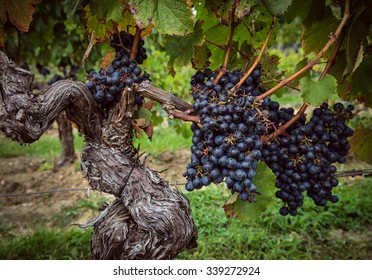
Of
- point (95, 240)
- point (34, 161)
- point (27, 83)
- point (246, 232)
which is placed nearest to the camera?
point (27, 83)

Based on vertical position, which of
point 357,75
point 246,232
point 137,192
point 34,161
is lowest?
point 34,161

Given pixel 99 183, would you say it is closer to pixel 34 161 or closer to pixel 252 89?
pixel 252 89

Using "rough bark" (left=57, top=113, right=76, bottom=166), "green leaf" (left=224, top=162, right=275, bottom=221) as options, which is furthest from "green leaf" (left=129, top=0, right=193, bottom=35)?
"rough bark" (left=57, top=113, right=76, bottom=166)

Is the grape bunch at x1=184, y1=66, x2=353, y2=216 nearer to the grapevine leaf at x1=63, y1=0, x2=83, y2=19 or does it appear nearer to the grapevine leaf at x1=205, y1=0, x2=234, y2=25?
the grapevine leaf at x1=205, y1=0, x2=234, y2=25

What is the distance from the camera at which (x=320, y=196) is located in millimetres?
1912

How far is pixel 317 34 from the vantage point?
2.25 meters

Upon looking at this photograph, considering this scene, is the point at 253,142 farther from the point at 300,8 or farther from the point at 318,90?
the point at 300,8

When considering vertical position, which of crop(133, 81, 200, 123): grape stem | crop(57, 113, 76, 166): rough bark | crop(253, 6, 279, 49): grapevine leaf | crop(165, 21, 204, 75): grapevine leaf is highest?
crop(253, 6, 279, 49): grapevine leaf

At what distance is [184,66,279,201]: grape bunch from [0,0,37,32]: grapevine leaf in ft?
2.91

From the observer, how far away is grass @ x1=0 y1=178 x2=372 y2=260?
11.2 feet

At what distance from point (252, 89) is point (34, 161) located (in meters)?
4.81

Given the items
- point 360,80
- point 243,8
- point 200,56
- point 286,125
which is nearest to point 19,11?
point 200,56

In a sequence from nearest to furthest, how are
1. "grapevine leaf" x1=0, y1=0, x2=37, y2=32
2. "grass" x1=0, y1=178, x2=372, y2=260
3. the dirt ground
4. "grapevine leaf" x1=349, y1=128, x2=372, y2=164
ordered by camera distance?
"grapevine leaf" x1=0, y1=0, x2=37, y2=32 → "grapevine leaf" x1=349, y1=128, x2=372, y2=164 → "grass" x1=0, y1=178, x2=372, y2=260 → the dirt ground
